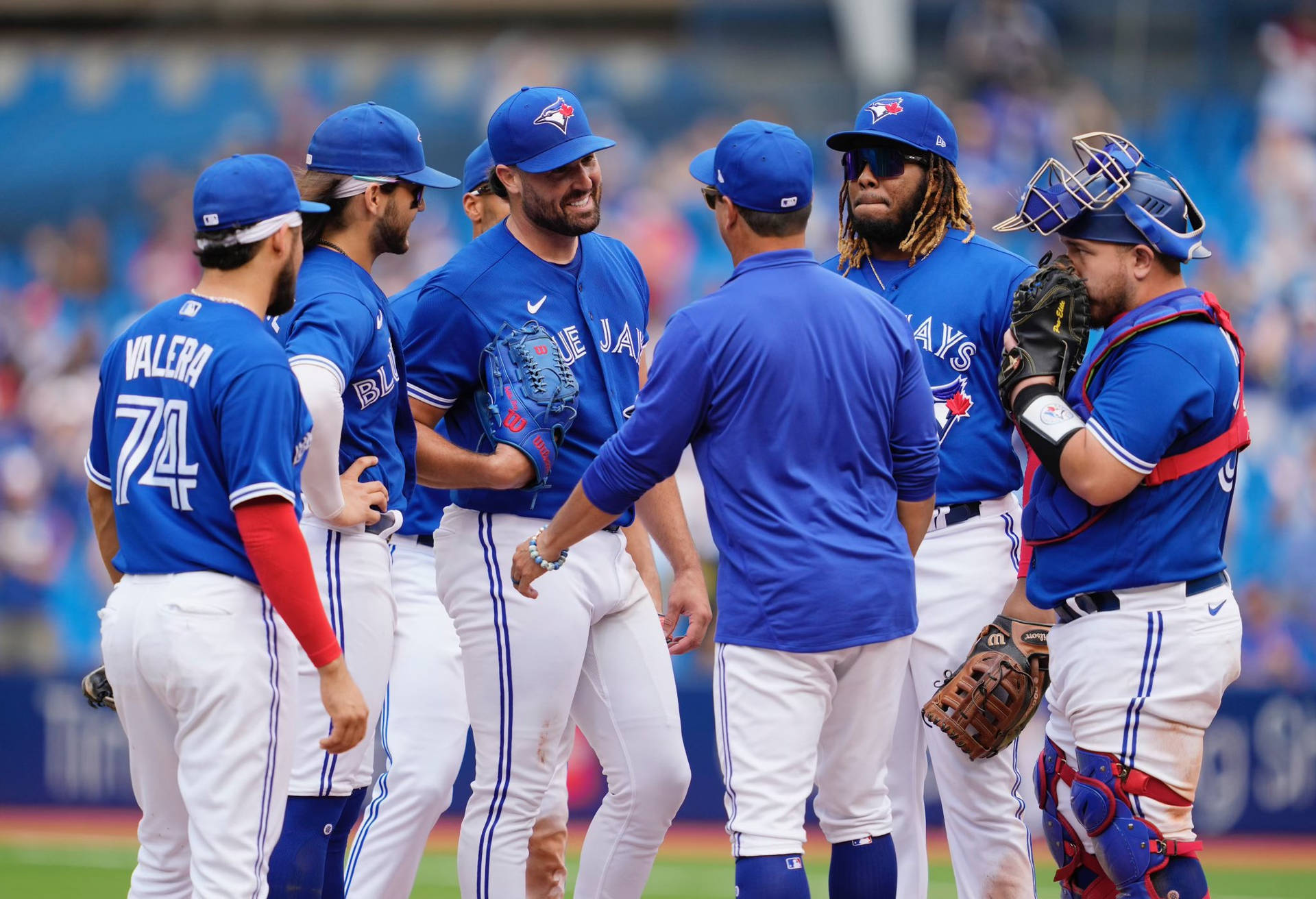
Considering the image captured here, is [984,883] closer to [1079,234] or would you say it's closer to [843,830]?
[843,830]

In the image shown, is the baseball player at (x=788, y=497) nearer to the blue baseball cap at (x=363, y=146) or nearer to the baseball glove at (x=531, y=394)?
the baseball glove at (x=531, y=394)

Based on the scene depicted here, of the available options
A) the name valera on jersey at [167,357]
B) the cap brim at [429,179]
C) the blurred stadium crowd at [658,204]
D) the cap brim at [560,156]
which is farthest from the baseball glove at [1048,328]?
the blurred stadium crowd at [658,204]

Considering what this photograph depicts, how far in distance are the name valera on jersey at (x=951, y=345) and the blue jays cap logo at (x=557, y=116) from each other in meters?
1.25

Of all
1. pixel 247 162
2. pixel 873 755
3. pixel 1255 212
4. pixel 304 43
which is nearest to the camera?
pixel 247 162

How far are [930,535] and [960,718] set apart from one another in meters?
0.68

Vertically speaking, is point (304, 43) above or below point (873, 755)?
above

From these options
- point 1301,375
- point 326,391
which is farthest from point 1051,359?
point 1301,375

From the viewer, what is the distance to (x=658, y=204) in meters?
13.5

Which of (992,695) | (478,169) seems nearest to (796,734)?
(992,695)

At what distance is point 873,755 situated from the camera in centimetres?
415

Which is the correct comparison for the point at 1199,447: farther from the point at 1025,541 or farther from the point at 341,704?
the point at 341,704

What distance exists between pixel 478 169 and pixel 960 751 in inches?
109

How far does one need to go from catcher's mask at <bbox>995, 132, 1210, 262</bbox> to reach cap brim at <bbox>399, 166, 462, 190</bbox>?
5.57 feet

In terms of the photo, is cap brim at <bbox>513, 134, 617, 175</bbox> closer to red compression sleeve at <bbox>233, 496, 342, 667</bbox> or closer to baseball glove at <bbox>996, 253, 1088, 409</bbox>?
baseball glove at <bbox>996, 253, 1088, 409</bbox>
